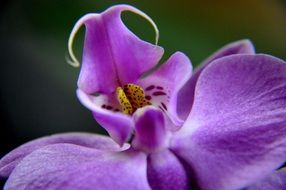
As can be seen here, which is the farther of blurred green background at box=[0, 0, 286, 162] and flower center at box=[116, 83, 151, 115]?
blurred green background at box=[0, 0, 286, 162]

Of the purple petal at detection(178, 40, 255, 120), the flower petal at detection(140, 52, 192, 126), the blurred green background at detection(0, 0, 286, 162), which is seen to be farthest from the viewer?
the blurred green background at detection(0, 0, 286, 162)

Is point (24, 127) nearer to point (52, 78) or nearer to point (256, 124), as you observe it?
point (52, 78)

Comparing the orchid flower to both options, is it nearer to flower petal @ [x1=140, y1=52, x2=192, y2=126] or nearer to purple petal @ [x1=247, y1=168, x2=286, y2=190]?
flower petal @ [x1=140, y1=52, x2=192, y2=126]

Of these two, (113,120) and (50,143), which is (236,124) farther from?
(50,143)

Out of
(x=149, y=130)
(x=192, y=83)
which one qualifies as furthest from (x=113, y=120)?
(x=192, y=83)

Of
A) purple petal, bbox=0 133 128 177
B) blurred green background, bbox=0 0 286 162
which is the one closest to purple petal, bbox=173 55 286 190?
purple petal, bbox=0 133 128 177

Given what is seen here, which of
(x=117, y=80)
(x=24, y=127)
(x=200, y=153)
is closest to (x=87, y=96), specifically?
(x=117, y=80)

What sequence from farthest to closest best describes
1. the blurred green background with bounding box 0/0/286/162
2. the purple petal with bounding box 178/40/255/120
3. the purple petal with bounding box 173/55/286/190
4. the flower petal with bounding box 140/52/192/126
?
1. the blurred green background with bounding box 0/0/286/162
2. the purple petal with bounding box 178/40/255/120
3. the flower petal with bounding box 140/52/192/126
4. the purple petal with bounding box 173/55/286/190
